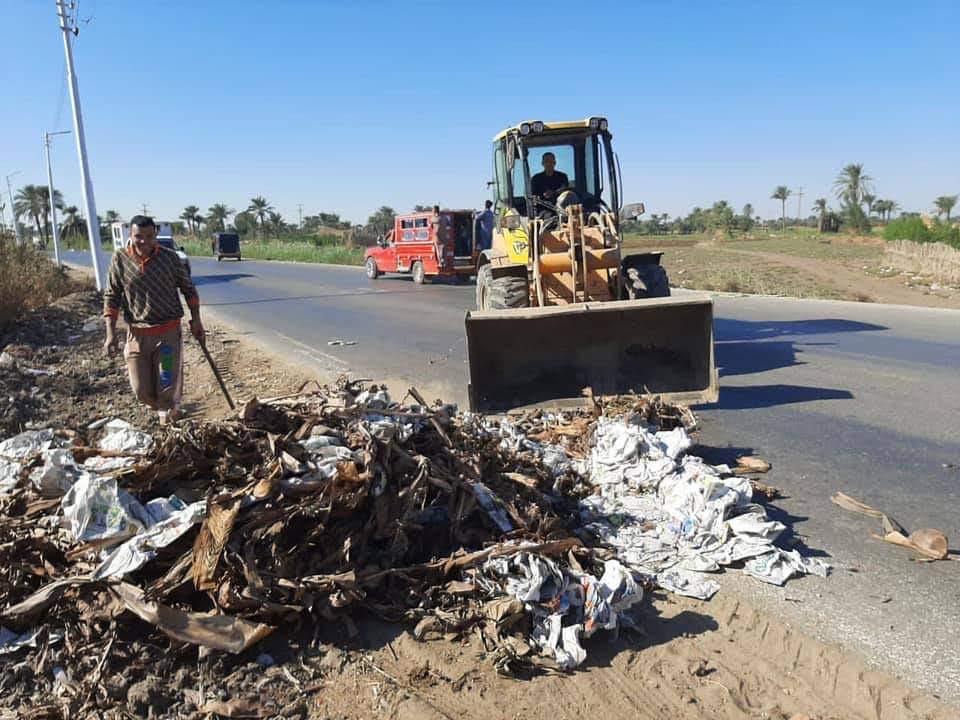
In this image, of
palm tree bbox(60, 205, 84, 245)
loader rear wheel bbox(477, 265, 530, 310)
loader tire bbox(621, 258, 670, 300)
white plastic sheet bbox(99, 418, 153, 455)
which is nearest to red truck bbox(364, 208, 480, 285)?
loader tire bbox(621, 258, 670, 300)

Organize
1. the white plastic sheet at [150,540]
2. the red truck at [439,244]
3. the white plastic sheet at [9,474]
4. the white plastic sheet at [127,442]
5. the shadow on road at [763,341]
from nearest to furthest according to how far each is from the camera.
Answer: the white plastic sheet at [150,540] < the white plastic sheet at [9,474] < the white plastic sheet at [127,442] < the shadow on road at [763,341] < the red truck at [439,244]

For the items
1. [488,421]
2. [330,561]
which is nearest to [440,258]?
[488,421]

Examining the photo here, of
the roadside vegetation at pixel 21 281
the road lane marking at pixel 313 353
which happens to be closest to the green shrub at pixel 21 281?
the roadside vegetation at pixel 21 281

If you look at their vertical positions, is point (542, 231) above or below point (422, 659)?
above

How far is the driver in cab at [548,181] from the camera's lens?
980cm

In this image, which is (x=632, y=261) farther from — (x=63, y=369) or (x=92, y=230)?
(x=92, y=230)

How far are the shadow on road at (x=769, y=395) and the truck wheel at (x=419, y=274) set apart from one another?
18.0 meters

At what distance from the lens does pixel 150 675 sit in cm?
318

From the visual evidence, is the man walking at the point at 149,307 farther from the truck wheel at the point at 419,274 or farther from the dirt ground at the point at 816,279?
the truck wheel at the point at 419,274

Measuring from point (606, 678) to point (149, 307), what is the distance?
4789mm

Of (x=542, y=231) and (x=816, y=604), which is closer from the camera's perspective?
(x=816, y=604)

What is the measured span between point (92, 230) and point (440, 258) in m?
10.1

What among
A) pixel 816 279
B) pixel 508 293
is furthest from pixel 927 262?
pixel 508 293

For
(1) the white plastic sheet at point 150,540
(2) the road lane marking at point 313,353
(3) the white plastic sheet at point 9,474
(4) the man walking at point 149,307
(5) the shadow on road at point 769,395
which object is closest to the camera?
(1) the white plastic sheet at point 150,540
